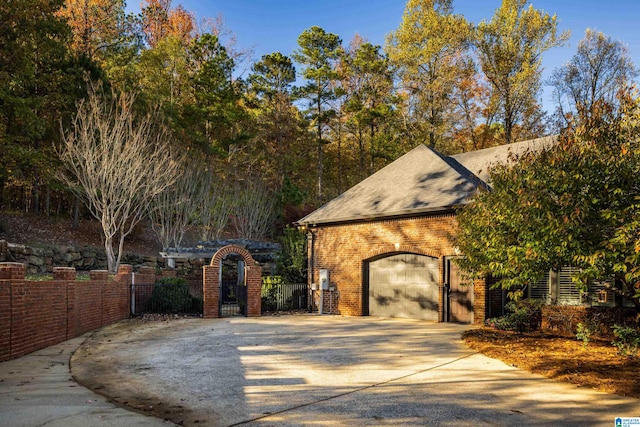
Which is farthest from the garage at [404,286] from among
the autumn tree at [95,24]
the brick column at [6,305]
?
the autumn tree at [95,24]

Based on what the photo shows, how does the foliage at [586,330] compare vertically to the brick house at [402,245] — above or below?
below

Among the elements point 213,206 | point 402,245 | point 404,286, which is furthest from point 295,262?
point 213,206

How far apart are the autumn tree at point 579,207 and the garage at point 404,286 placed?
19.0 ft

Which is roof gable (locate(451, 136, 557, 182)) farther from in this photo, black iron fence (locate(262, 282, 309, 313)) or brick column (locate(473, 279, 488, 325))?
black iron fence (locate(262, 282, 309, 313))

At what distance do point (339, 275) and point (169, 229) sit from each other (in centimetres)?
1310

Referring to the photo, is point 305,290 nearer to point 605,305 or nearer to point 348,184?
point 605,305

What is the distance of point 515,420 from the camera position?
6.03 metres

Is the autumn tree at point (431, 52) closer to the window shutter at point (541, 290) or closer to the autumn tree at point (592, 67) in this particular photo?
the autumn tree at point (592, 67)

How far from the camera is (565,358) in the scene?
9.40 m

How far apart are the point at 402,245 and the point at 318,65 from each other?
84.4 feet

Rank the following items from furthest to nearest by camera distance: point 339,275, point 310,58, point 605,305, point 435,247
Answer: point 310,58
point 339,275
point 435,247
point 605,305

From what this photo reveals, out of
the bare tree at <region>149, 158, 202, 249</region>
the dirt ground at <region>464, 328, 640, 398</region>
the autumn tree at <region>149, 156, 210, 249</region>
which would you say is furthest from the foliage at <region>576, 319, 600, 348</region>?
the autumn tree at <region>149, 156, 210, 249</region>

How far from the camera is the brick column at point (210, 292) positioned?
57.8 ft

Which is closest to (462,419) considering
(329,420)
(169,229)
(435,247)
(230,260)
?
(329,420)
